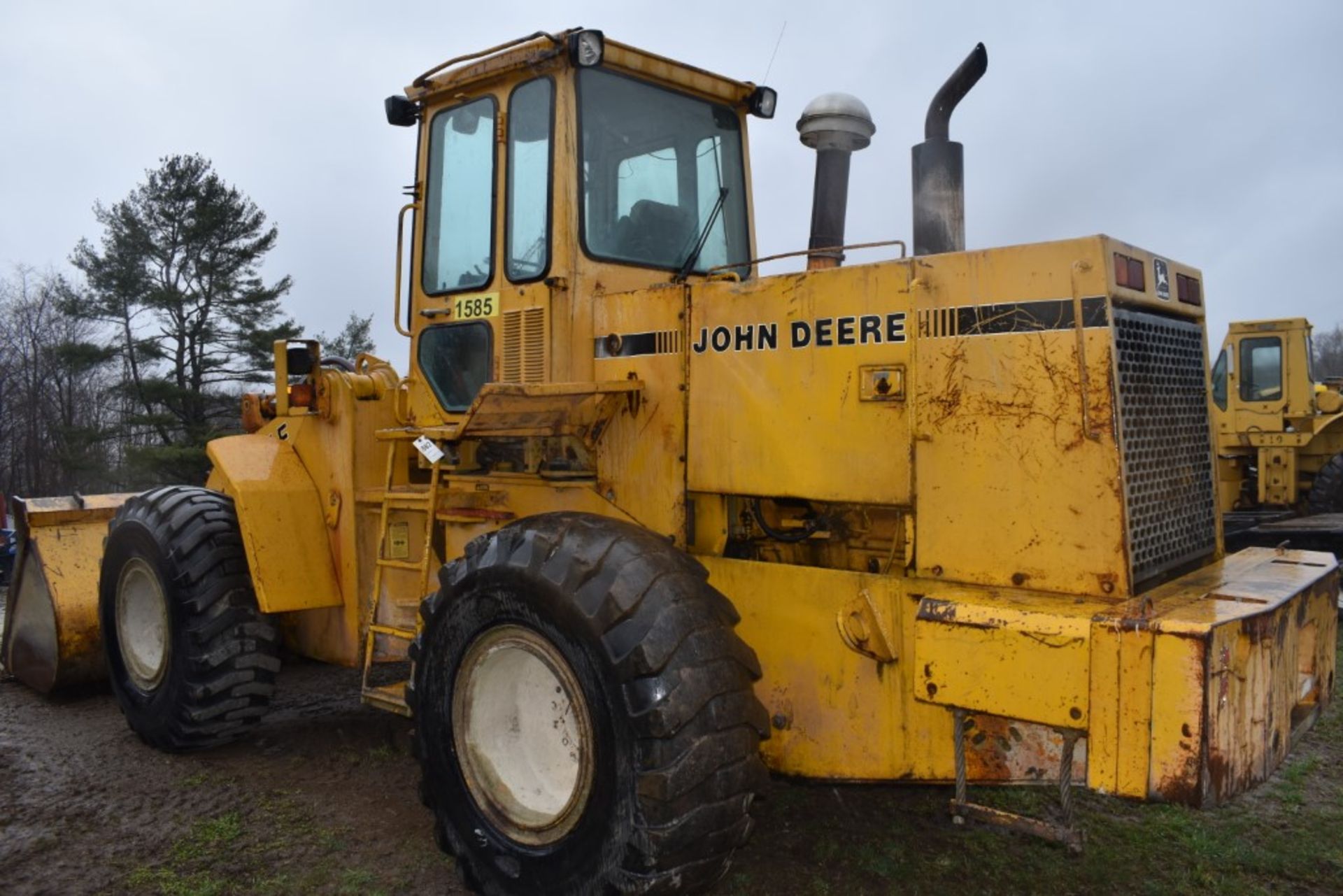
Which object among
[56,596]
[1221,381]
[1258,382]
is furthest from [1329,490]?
[56,596]

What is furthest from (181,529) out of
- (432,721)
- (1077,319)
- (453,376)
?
(1077,319)

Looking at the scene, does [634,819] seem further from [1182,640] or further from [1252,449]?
[1252,449]

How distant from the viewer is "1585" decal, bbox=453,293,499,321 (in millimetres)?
4668

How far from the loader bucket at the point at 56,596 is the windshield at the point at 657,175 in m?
4.26

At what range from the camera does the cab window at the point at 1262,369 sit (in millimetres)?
13641

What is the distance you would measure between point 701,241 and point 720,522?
1.38m

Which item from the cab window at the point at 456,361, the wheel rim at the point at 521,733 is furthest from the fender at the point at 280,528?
the wheel rim at the point at 521,733

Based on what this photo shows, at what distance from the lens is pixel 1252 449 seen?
14.0 m

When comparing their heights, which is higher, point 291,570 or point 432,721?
point 291,570

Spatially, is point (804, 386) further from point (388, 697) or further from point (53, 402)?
point (53, 402)

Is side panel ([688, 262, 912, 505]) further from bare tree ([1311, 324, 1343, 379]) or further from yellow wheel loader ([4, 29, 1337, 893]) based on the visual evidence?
bare tree ([1311, 324, 1343, 379])

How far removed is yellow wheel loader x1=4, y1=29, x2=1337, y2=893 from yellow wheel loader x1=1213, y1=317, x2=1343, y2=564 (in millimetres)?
10731

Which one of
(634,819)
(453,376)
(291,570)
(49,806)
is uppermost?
(453,376)

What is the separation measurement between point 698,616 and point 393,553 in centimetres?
216
